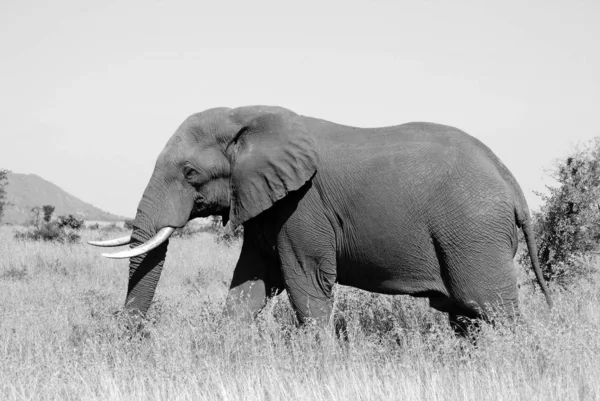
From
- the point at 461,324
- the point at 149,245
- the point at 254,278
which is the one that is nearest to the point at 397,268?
the point at 461,324

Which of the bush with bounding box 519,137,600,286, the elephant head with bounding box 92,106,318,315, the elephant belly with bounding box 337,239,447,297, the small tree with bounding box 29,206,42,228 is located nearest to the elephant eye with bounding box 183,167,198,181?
the elephant head with bounding box 92,106,318,315

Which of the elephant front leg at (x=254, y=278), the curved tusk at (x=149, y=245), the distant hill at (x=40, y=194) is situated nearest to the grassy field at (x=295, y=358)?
the elephant front leg at (x=254, y=278)

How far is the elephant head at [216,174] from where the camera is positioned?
734 cm

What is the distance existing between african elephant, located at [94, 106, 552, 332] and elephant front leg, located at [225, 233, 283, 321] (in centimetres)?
1

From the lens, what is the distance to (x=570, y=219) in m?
11.1

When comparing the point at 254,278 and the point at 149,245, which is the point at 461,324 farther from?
the point at 149,245

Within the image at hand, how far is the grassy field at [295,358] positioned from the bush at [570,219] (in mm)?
2420

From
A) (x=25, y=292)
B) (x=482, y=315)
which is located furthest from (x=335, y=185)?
(x=25, y=292)

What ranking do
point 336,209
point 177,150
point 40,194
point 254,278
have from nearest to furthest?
point 336,209, point 177,150, point 254,278, point 40,194

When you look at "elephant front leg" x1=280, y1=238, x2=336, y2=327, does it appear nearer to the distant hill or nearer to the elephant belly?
the elephant belly

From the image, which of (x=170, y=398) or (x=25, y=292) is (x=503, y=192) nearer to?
(x=170, y=398)

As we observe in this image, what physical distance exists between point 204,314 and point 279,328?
3.13ft

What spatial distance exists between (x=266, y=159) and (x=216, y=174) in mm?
545

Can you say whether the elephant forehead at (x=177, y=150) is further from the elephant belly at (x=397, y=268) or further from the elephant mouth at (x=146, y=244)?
the elephant belly at (x=397, y=268)
